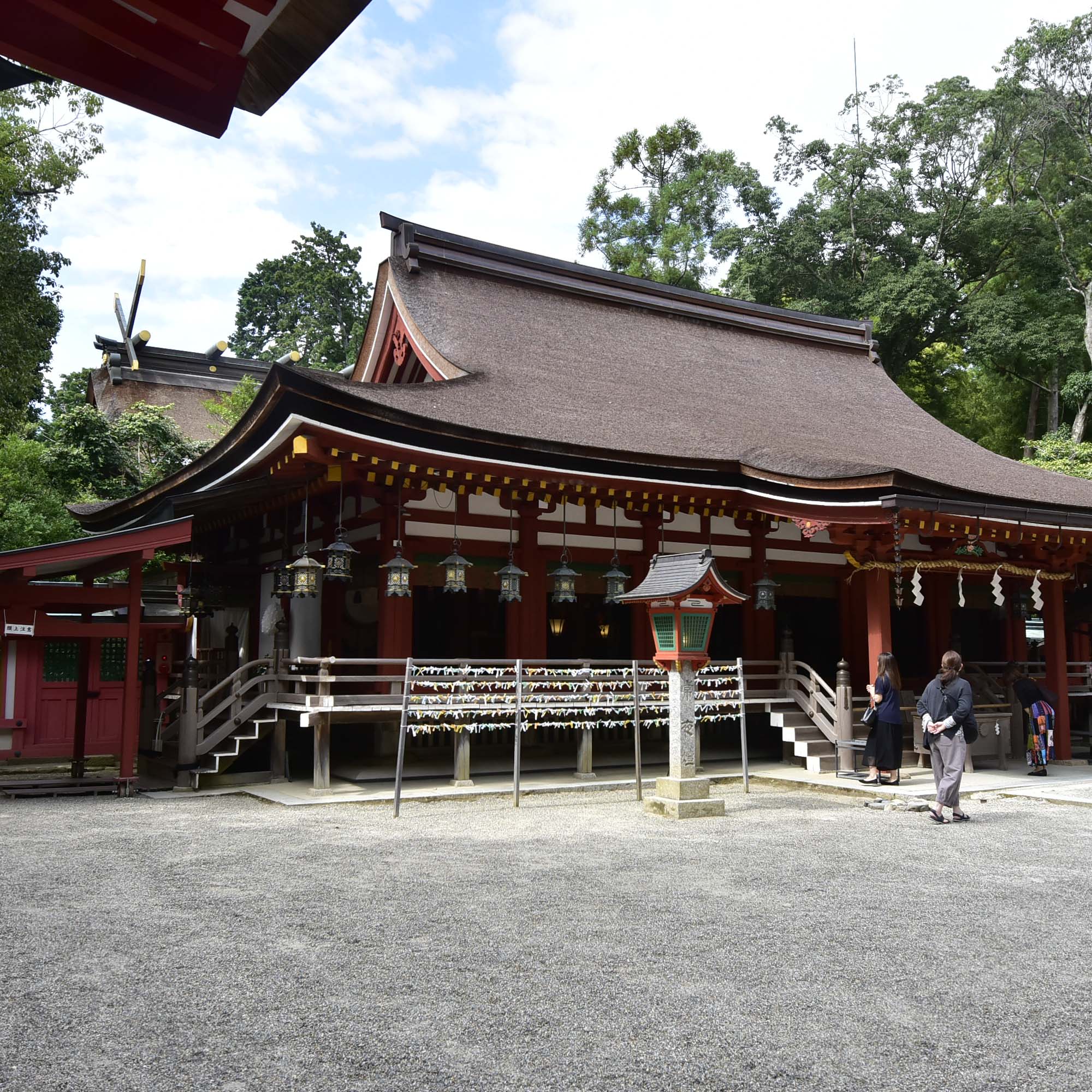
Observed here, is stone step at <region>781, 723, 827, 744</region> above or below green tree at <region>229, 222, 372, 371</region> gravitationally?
below

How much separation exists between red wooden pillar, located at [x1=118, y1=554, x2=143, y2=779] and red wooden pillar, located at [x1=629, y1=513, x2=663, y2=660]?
6.30 metres

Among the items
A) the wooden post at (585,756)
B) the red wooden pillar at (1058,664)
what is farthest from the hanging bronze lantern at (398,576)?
the red wooden pillar at (1058,664)

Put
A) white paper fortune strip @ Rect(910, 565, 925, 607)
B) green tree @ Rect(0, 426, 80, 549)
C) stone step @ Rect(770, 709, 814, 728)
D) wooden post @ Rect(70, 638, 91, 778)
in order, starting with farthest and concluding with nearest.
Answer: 1. green tree @ Rect(0, 426, 80, 549)
2. stone step @ Rect(770, 709, 814, 728)
3. white paper fortune strip @ Rect(910, 565, 925, 607)
4. wooden post @ Rect(70, 638, 91, 778)

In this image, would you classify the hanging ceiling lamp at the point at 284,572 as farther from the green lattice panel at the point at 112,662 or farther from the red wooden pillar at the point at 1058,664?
the red wooden pillar at the point at 1058,664

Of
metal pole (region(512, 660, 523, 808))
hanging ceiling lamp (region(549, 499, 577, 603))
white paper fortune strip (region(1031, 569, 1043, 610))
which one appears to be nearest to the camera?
metal pole (region(512, 660, 523, 808))

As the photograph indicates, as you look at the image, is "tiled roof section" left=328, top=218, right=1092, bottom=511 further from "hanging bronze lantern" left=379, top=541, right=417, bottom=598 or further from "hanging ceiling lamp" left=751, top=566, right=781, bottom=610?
"hanging ceiling lamp" left=751, top=566, right=781, bottom=610

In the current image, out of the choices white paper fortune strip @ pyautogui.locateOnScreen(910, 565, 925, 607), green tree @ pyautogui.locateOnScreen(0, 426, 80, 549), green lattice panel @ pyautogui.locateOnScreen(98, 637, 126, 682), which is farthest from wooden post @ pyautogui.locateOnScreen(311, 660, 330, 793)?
green tree @ pyautogui.locateOnScreen(0, 426, 80, 549)

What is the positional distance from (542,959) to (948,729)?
544 centimetres

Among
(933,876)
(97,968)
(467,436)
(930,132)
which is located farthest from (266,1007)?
(930,132)

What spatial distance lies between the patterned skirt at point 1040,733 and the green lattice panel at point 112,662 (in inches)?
501

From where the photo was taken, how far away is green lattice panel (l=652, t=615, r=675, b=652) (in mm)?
9320

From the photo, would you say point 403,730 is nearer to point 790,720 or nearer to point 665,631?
point 665,631

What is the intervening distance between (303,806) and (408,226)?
10086mm

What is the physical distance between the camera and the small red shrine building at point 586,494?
1116cm
